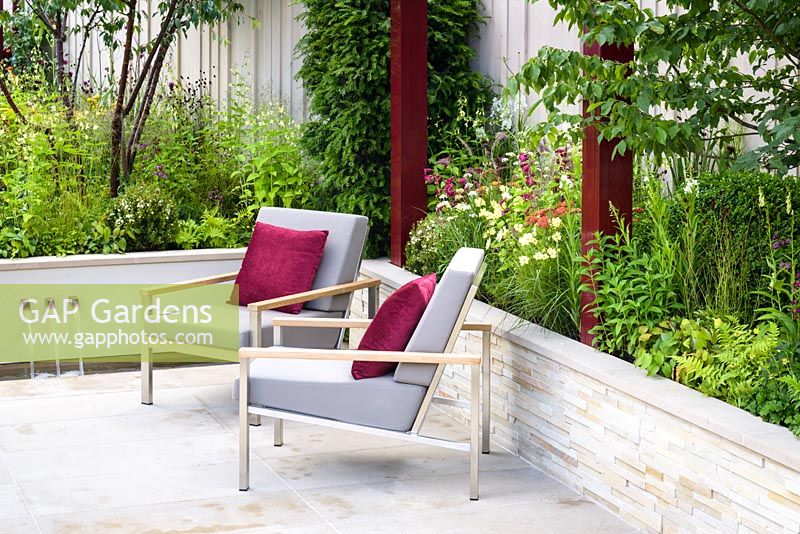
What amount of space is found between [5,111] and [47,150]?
663mm

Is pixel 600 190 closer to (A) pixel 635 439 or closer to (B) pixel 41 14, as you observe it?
(A) pixel 635 439

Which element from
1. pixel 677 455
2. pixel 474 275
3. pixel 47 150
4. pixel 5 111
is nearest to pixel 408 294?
pixel 474 275

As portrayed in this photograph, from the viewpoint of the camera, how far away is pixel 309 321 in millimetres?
4992

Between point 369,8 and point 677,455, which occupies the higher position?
point 369,8

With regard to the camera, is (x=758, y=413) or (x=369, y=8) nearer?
(x=758, y=413)

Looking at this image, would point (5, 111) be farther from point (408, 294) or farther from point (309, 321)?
point (408, 294)

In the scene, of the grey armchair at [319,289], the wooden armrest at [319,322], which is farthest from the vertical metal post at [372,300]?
the wooden armrest at [319,322]

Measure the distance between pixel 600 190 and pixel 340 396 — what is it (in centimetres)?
135

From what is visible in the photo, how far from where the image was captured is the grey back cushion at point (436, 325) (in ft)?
14.3

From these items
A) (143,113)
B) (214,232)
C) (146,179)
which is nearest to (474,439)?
(214,232)

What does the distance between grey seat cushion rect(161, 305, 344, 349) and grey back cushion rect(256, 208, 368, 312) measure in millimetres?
70

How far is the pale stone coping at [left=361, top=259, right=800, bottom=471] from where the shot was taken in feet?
10.7

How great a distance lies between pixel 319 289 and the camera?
5797 millimetres

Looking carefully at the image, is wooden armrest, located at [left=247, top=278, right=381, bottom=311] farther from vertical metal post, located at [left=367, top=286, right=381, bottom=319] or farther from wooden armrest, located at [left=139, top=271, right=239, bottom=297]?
wooden armrest, located at [left=139, top=271, right=239, bottom=297]
